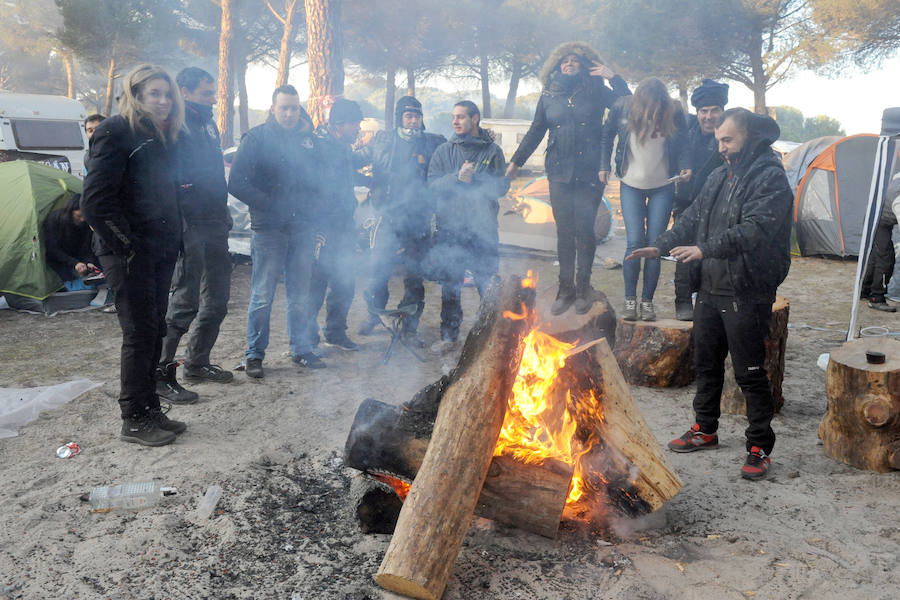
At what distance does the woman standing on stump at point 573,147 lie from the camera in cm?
533

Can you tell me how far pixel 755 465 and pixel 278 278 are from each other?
12.5 ft

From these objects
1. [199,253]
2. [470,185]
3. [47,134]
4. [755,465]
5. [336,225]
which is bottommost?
[755,465]

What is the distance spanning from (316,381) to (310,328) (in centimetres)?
83

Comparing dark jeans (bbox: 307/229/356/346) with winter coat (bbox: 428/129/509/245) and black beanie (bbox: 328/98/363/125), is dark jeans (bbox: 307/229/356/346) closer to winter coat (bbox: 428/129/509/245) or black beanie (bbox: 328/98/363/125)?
winter coat (bbox: 428/129/509/245)

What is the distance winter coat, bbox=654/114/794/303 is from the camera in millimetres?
3475

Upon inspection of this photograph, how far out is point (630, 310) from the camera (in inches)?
219

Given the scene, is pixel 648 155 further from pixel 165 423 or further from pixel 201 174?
pixel 165 423

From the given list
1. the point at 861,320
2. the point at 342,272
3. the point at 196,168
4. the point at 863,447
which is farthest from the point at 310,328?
the point at 861,320

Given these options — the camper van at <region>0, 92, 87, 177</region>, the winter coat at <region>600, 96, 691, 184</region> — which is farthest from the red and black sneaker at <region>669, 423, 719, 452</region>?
the camper van at <region>0, 92, 87, 177</region>

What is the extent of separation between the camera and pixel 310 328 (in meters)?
5.95

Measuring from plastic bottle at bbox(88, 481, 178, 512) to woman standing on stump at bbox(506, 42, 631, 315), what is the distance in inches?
128

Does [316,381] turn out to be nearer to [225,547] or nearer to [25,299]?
[225,547]

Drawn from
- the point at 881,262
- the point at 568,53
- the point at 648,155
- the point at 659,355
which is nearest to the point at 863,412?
the point at 659,355

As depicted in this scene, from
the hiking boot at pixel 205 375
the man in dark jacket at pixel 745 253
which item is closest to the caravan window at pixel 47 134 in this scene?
the hiking boot at pixel 205 375
